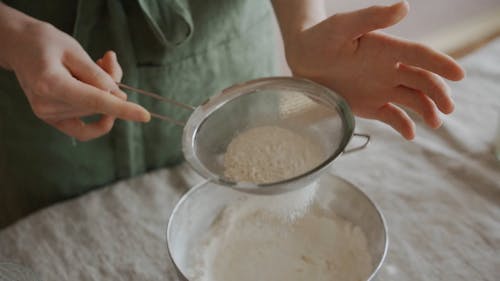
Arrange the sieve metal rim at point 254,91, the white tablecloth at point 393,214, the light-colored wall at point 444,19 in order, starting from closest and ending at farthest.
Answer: the sieve metal rim at point 254,91 < the white tablecloth at point 393,214 < the light-colored wall at point 444,19

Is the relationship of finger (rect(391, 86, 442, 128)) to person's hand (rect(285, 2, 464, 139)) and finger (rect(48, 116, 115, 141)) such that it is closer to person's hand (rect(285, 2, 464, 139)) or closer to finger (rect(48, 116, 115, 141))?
person's hand (rect(285, 2, 464, 139))

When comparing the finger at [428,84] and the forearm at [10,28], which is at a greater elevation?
A: the forearm at [10,28]

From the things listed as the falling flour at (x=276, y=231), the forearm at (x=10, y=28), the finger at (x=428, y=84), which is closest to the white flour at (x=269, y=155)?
the falling flour at (x=276, y=231)

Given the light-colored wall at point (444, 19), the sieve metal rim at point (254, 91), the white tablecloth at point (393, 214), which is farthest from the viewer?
the light-colored wall at point (444, 19)

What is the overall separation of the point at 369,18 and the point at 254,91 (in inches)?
5.4

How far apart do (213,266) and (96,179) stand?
0.27 metres

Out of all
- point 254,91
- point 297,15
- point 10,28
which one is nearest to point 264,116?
point 254,91

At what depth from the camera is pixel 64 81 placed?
520mm

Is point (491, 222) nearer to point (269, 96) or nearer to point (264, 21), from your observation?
point (269, 96)

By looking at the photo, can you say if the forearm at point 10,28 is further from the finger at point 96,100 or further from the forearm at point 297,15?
the forearm at point 297,15

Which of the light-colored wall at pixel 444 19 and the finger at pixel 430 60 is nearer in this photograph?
the finger at pixel 430 60

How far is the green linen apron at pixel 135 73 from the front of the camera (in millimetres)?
675

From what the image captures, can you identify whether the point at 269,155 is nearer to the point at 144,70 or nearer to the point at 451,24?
the point at 144,70

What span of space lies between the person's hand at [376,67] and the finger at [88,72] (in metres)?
0.20
